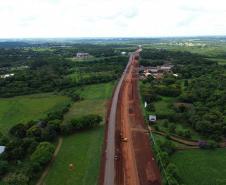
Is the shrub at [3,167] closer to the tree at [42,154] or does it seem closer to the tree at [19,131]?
the tree at [42,154]

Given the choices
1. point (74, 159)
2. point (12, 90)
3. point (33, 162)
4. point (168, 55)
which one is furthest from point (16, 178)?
point (168, 55)

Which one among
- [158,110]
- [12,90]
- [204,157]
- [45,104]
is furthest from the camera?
[12,90]

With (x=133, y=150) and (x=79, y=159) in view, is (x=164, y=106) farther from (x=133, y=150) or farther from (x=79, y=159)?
(x=79, y=159)

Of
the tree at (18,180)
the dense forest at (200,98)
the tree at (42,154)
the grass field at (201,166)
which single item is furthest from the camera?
the dense forest at (200,98)

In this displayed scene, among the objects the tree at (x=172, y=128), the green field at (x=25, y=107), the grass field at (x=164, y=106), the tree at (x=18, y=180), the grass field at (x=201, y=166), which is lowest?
the green field at (x=25, y=107)

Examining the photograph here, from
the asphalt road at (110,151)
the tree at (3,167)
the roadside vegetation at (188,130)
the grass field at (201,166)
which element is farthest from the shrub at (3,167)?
the grass field at (201,166)

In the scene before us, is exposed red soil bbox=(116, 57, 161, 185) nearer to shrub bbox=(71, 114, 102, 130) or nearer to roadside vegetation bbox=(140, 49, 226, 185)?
roadside vegetation bbox=(140, 49, 226, 185)

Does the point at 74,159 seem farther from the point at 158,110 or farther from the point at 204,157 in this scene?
the point at 158,110
